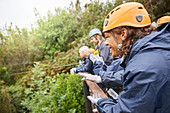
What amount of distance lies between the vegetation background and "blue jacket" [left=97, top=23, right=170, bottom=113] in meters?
2.82

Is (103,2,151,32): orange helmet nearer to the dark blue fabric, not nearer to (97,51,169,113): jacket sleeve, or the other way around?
(97,51,169,113): jacket sleeve

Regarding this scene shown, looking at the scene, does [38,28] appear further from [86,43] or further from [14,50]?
[86,43]

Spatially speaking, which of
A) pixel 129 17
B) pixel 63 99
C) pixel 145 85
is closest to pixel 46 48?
pixel 63 99

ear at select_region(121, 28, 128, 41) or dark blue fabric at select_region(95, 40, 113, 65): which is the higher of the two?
ear at select_region(121, 28, 128, 41)

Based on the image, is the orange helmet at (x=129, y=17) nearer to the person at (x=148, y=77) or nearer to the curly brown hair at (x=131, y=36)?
the curly brown hair at (x=131, y=36)

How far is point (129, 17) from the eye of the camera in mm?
1193

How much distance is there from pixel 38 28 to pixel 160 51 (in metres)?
10.1

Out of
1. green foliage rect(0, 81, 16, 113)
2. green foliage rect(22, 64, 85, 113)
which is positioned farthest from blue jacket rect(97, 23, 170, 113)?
green foliage rect(0, 81, 16, 113)


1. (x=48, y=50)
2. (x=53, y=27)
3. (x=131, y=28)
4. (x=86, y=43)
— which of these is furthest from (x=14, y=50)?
(x=131, y=28)

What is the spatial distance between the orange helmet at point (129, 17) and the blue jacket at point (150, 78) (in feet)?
1.16

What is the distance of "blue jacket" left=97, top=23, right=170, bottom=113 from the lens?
27.5 inches

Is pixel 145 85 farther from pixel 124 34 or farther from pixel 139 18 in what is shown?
pixel 139 18

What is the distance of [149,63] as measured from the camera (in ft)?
2.41

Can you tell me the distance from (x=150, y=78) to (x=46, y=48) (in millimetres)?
9018
